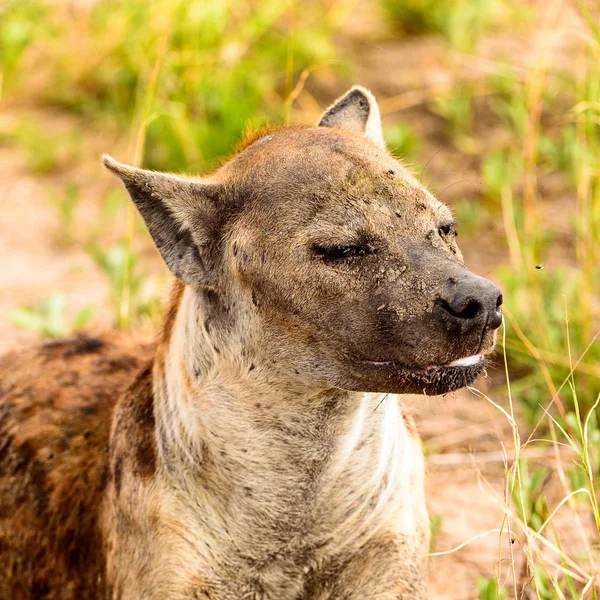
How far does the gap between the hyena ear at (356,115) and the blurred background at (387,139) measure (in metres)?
0.92

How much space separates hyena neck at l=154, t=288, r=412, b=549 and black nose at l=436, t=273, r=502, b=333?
0.45 metres

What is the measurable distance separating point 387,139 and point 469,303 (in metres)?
3.24

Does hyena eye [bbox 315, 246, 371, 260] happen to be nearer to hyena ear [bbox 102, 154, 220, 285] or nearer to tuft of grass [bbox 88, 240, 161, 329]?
hyena ear [bbox 102, 154, 220, 285]

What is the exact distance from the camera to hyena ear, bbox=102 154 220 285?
2.77 meters

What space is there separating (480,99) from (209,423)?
Answer: 413cm

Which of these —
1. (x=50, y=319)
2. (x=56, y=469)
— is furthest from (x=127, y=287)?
(x=56, y=469)

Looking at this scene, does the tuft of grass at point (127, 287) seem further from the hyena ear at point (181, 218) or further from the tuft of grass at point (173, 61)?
the hyena ear at point (181, 218)

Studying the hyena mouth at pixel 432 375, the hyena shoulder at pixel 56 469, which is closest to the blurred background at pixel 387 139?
the hyena shoulder at pixel 56 469

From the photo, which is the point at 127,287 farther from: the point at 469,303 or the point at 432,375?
the point at 469,303

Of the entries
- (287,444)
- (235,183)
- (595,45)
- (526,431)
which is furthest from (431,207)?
(526,431)

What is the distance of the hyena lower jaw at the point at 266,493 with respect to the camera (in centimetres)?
282

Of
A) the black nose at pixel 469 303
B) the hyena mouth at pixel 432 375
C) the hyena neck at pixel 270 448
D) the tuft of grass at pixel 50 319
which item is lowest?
the tuft of grass at pixel 50 319

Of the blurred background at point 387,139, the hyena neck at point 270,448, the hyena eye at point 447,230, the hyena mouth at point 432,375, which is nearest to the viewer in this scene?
the hyena mouth at point 432,375

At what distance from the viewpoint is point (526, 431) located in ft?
14.1
